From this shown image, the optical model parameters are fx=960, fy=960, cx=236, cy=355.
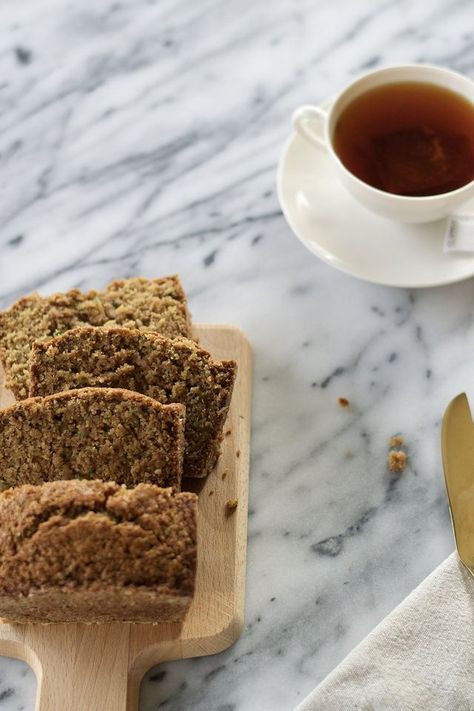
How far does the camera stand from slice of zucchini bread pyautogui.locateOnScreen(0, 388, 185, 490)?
2334 millimetres

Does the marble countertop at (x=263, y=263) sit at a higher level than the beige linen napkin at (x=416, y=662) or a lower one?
higher

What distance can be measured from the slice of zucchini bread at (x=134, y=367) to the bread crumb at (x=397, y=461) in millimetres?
546

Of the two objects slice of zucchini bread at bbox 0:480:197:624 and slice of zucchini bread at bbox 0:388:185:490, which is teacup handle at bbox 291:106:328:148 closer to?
slice of zucchini bread at bbox 0:388:185:490

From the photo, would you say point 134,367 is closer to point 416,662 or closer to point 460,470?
point 460,470

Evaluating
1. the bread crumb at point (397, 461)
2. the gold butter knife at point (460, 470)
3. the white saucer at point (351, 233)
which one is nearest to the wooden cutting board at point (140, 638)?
the bread crumb at point (397, 461)

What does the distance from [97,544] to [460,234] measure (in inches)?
55.8

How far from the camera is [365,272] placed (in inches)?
111

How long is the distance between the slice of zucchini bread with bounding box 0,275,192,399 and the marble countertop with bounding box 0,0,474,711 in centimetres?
31

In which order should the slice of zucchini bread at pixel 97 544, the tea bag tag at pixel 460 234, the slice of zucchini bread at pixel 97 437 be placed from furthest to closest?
the tea bag tag at pixel 460 234 < the slice of zucchini bread at pixel 97 437 < the slice of zucchini bread at pixel 97 544

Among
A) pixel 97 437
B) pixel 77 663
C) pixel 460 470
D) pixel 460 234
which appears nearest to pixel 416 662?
pixel 460 470

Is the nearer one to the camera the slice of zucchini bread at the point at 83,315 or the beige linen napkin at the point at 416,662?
the beige linen napkin at the point at 416,662

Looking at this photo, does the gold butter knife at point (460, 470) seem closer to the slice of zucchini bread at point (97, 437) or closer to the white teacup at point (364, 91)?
the white teacup at point (364, 91)

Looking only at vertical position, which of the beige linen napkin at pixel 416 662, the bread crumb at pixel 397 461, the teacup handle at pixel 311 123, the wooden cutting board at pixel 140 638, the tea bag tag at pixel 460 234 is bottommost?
the beige linen napkin at pixel 416 662

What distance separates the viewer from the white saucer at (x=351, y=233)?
111 inches
